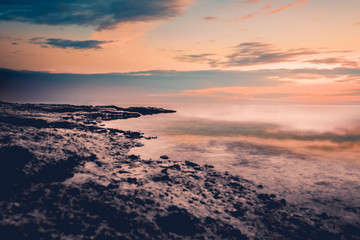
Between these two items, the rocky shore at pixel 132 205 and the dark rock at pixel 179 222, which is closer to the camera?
the rocky shore at pixel 132 205

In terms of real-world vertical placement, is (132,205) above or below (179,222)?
above

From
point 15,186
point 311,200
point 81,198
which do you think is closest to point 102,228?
point 81,198

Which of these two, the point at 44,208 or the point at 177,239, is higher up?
the point at 44,208

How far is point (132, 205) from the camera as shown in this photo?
27.7 feet

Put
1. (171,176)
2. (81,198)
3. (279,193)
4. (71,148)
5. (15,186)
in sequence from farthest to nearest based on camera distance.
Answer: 1. (71,148)
2. (171,176)
3. (279,193)
4. (15,186)
5. (81,198)

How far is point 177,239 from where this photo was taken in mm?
6949

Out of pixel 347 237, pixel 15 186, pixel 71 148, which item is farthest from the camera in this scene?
pixel 71 148

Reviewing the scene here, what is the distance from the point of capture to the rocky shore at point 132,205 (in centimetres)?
701

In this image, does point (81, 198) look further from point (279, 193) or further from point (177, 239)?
point (279, 193)

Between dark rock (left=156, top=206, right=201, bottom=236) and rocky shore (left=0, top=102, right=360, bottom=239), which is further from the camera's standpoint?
dark rock (left=156, top=206, right=201, bottom=236)

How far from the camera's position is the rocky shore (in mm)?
7012

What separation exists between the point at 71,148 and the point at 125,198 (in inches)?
320

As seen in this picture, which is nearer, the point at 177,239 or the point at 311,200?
the point at 177,239

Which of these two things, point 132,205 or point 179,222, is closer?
point 179,222
